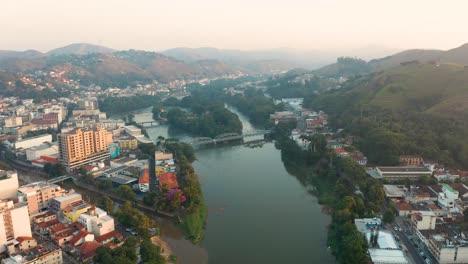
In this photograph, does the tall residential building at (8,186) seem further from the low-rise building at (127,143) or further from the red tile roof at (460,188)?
the red tile roof at (460,188)

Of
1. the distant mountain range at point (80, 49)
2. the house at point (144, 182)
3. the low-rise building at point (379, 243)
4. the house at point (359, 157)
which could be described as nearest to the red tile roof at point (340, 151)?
the house at point (359, 157)

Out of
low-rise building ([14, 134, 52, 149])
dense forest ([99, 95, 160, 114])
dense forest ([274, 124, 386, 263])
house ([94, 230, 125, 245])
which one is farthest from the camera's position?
dense forest ([99, 95, 160, 114])

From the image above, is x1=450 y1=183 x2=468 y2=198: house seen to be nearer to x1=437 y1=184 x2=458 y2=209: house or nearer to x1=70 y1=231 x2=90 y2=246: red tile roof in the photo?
x1=437 y1=184 x2=458 y2=209: house

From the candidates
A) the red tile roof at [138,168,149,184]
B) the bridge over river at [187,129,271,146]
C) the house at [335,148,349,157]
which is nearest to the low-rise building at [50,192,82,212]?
the red tile roof at [138,168,149,184]

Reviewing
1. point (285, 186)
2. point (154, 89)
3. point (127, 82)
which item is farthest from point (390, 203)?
point (127, 82)

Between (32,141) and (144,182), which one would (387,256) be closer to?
(144,182)

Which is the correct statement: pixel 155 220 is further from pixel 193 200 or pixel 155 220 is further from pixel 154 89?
pixel 154 89

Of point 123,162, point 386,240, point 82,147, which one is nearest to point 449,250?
point 386,240
